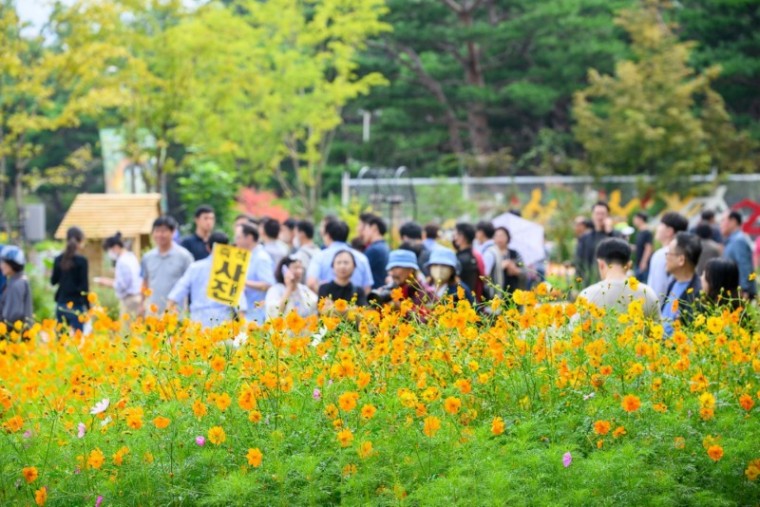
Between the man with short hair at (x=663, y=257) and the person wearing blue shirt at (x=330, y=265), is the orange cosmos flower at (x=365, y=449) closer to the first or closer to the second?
the man with short hair at (x=663, y=257)

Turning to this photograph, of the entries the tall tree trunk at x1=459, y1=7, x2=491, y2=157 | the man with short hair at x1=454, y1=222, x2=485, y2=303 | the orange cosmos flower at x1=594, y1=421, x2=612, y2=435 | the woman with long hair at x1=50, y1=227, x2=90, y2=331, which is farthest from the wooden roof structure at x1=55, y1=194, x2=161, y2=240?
the tall tree trunk at x1=459, y1=7, x2=491, y2=157

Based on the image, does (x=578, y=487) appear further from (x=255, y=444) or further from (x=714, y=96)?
(x=714, y=96)

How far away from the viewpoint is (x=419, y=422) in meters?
4.86

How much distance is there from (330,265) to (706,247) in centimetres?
304

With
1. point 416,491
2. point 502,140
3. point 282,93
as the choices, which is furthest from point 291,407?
point 502,140

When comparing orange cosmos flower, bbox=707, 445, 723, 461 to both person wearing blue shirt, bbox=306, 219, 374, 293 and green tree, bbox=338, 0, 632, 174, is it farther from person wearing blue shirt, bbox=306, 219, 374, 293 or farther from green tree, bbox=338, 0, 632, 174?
green tree, bbox=338, 0, 632, 174

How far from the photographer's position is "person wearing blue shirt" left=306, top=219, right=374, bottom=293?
881 cm

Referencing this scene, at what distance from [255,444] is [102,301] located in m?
10.4

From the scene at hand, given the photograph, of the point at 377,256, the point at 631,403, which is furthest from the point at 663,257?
the point at 631,403

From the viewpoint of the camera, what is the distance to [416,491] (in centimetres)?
430

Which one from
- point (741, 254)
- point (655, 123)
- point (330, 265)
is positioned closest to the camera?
point (330, 265)

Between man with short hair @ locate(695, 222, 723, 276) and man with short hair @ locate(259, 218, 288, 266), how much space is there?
3.31 meters

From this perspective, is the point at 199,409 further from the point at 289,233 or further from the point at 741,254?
the point at 289,233

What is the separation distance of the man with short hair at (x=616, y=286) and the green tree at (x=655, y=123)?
20766 millimetres
